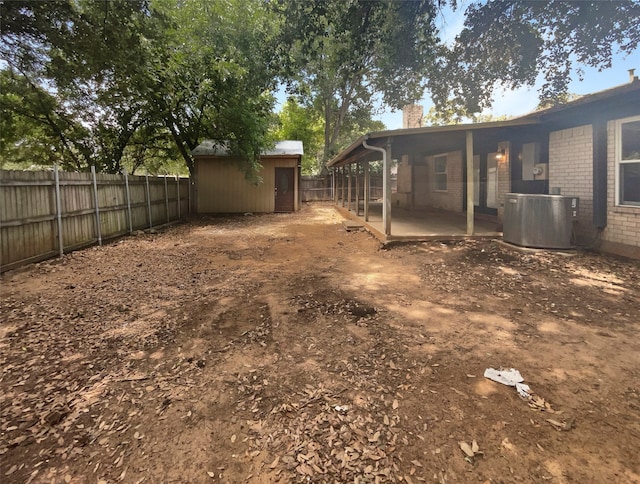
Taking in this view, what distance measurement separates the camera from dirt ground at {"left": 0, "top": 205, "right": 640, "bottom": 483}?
1862 millimetres

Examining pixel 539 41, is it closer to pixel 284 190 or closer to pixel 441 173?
pixel 441 173

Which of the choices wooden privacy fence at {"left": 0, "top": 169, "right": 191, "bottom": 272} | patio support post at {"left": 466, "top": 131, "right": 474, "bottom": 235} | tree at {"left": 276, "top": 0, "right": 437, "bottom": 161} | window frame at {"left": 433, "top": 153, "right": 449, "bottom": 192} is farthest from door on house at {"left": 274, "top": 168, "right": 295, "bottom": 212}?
patio support post at {"left": 466, "top": 131, "right": 474, "bottom": 235}

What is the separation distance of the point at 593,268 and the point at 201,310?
19.2 feet

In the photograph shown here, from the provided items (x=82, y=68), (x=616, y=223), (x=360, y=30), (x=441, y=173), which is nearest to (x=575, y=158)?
(x=616, y=223)

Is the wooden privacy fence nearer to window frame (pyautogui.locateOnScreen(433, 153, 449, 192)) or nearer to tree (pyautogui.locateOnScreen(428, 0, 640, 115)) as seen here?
tree (pyautogui.locateOnScreen(428, 0, 640, 115))

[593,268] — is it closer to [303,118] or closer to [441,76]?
[441,76]

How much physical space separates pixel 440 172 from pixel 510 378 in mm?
12503

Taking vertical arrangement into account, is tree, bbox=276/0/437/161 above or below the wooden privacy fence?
above

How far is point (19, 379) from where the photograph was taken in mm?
2641

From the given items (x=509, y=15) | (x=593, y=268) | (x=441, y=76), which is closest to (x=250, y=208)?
(x=441, y=76)

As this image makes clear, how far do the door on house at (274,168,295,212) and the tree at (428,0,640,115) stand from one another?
891 cm

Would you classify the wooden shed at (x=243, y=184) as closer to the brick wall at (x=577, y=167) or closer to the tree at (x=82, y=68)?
the tree at (x=82, y=68)

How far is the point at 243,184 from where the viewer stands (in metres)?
16.5

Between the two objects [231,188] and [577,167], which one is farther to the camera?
[231,188]
